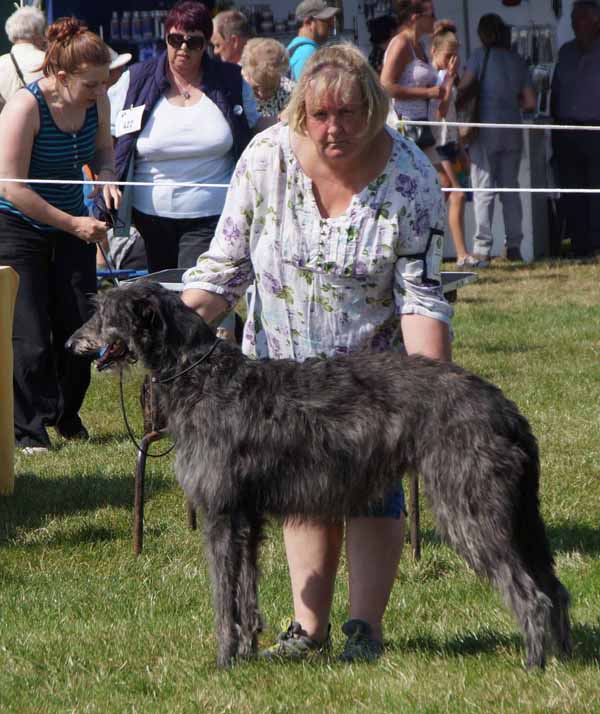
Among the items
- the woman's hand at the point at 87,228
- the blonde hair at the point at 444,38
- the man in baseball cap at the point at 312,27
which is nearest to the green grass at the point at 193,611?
the woman's hand at the point at 87,228

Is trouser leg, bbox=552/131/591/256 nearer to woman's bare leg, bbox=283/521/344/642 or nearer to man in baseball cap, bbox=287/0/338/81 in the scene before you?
man in baseball cap, bbox=287/0/338/81

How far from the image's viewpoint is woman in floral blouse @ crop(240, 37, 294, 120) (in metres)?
10.1

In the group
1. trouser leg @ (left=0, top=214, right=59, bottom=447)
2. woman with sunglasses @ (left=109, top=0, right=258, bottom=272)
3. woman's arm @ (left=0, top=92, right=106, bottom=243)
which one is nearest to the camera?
woman's arm @ (left=0, top=92, right=106, bottom=243)

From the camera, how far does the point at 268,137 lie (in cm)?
433

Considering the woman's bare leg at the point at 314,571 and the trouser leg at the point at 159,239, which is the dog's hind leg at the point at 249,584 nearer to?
the woman's bare leg at the point at 314,571

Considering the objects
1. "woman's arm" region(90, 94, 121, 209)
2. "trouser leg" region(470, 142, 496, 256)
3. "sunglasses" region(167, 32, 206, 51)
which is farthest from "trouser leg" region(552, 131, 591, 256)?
"woman's arm" region(90, 94, 121, 209)

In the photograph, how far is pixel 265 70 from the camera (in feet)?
33.3

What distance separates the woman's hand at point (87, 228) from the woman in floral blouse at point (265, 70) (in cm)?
308

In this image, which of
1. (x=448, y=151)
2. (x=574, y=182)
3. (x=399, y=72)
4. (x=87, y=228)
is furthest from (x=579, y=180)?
(x=87, y=228)

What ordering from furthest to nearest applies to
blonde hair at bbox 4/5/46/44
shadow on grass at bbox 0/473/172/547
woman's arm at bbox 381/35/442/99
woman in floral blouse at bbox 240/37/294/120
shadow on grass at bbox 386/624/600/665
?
woman's arm at bbox 381/35/442/99 → blonde hair at bbox 4/5/46/44 → woman in floral blouse at bbox 240/37/294/120 → shadow on grass at bbox 0/473/172/547 → shadow on grass at bbox 386/624/600/665

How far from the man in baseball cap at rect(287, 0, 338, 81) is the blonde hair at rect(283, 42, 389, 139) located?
8270 millimetres

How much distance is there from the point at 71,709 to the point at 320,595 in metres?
0.92

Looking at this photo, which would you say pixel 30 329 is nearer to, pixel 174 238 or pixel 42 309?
pixel 42 309

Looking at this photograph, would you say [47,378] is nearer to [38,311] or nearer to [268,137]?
[38,311]
